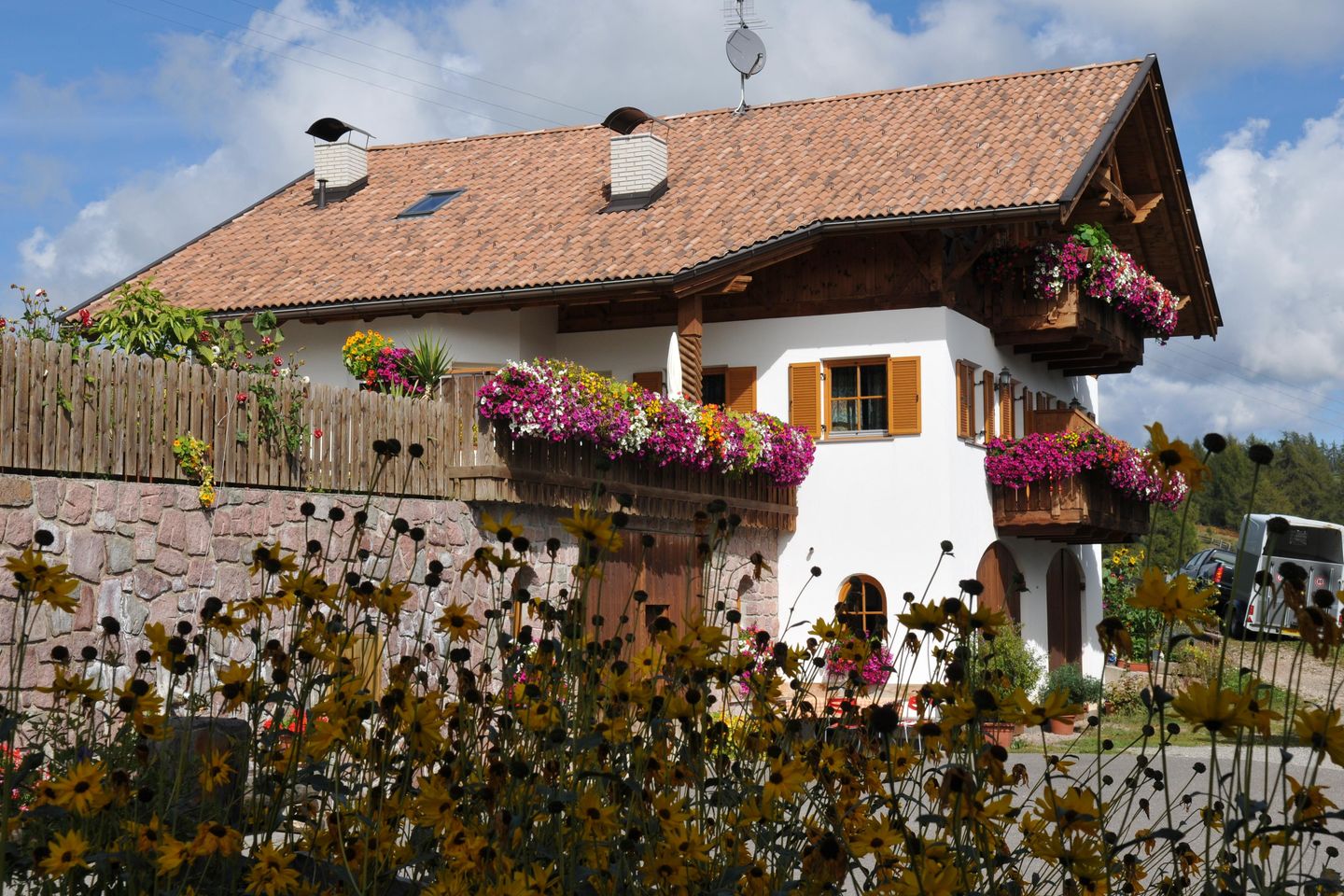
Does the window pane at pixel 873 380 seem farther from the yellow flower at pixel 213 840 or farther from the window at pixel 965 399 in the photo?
the yellow flower at pixel 213 840

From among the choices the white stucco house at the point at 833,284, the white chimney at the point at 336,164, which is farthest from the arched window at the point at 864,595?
the white chimney at the point at 336,164

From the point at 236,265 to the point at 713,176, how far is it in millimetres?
6817

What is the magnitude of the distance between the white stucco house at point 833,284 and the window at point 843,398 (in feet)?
0.08

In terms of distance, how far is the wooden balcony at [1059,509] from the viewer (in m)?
19.2

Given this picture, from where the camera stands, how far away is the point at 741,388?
19344 mm

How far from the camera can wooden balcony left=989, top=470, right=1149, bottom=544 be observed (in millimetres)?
19234

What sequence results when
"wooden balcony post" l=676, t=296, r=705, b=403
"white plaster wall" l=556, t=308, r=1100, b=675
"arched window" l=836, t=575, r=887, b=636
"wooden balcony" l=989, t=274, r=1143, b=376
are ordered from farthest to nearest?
"wooden balcony" l=989, t=274, r=1143, b=376, "arched window" l=836, t=575, r=887, b=636, "white plaster wall" l=556, t=308, r=1100, b=675, "wooden balcony post" l=676, t=296, r=705, b=403

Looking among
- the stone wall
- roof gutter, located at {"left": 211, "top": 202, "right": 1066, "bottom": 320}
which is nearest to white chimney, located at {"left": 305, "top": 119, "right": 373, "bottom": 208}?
roof gutter, located at {"left": 211, "top": 202, "right": 1066, "bottom": 320}

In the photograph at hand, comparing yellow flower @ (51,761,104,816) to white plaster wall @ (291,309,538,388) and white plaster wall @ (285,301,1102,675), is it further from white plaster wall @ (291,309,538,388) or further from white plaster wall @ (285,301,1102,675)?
white plaster wall @ (291,309,538,388)

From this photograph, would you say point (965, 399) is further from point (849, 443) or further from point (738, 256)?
point (738, 256)

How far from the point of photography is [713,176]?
20797 mm

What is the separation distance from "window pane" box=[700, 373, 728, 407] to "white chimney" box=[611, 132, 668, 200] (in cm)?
271

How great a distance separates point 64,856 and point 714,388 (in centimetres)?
1675

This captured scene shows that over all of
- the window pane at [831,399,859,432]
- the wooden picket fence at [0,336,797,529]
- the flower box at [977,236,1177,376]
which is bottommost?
the wooden picket fence at [0,336,797,529]
